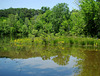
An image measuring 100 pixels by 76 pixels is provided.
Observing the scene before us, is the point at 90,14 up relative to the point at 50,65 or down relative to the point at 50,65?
up

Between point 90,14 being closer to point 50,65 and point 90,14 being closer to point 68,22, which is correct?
point 68,22

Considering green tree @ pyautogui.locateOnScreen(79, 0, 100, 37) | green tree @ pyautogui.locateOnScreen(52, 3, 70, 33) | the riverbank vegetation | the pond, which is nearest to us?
the pond

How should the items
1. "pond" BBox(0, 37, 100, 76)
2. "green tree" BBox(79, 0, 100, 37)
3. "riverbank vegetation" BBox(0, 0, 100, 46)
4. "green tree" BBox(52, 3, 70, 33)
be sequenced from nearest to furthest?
"pond" BBox(0, 37, 100, 76)
"riverbank vegetation" BBox(0, 0, 100, 46)
"green tree" BBox(79, 0, 100, 37)
"green tree" BBox(52, 3, 70, 33)

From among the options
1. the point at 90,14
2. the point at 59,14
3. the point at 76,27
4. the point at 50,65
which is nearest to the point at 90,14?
the point at 90,14

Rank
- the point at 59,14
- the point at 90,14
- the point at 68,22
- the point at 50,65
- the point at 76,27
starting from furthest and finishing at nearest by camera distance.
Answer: the point at 59,14, the point at 68,22, the point at 76,27, the point at 90,14, the point at 50,65

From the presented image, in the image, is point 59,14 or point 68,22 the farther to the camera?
point 59,14

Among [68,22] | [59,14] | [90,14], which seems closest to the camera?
[90,14]

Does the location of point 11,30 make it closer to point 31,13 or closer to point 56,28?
point 56,28

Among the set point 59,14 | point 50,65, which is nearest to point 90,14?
point 59,14

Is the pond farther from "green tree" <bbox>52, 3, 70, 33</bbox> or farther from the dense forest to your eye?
"green tree" <bbox>52, 3, 70, 33</bbox>

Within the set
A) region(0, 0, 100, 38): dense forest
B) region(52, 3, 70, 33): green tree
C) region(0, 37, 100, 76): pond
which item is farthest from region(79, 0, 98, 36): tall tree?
region(0, 37, 100, 76): pond

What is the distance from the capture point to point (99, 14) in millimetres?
24156

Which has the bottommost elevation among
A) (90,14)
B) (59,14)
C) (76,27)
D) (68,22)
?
(76,27)

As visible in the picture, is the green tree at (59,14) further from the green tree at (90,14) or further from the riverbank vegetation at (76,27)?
the green tree at (90,14)
